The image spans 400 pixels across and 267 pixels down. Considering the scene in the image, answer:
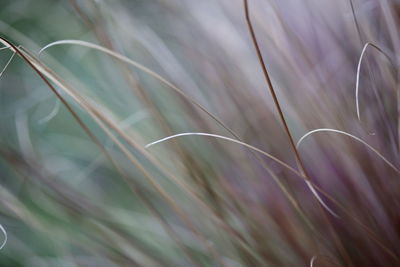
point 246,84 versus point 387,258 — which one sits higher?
point 246,84

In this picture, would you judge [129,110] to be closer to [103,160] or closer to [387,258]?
[103,160]

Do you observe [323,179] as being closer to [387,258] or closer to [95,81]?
[387,258]

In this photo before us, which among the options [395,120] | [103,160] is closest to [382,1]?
[395,120]

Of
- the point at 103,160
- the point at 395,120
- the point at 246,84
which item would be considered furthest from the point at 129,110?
the point at 395,120

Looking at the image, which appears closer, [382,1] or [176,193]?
[382,1]

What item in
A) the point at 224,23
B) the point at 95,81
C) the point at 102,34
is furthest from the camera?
the point at 95,81

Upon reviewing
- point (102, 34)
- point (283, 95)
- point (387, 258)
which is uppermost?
point (102, 34)

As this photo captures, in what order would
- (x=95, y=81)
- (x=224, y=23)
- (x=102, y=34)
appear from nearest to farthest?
(x=102, y=34), (x=224, y=23), (x=95, y=81)
